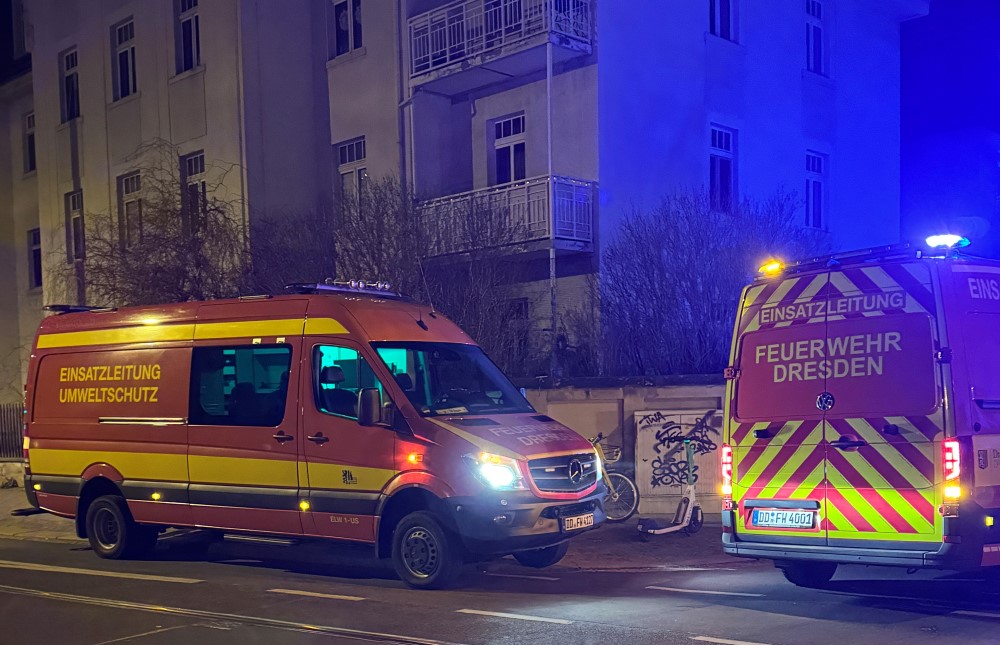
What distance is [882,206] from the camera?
80.0 feet

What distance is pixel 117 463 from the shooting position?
11625mm

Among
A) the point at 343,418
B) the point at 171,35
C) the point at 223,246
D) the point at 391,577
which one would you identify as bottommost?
the point at 391,577

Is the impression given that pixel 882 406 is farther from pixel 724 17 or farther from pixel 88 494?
pixel 724 17

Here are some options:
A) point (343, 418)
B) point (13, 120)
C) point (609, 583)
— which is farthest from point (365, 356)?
point (13, 120)

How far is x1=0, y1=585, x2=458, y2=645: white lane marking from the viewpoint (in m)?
7.43

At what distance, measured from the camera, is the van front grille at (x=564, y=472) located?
9398mm

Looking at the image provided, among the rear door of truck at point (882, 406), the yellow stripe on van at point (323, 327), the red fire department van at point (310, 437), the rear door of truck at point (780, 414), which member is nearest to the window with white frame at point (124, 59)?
the red fire department van at point (310, 437)

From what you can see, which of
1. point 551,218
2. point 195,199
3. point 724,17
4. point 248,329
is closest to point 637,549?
point 248,329

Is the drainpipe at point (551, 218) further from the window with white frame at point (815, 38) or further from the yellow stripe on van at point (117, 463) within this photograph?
the window with white frame at point (815, 38)

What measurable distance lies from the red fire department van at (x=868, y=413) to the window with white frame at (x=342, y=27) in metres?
15.9

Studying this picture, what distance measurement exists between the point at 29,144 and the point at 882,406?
29116 millimetres

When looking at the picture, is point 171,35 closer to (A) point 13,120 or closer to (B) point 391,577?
(A) point 13,120

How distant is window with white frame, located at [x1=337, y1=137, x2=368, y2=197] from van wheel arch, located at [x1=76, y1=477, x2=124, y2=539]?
432 inches

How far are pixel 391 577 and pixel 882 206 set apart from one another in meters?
18.1
